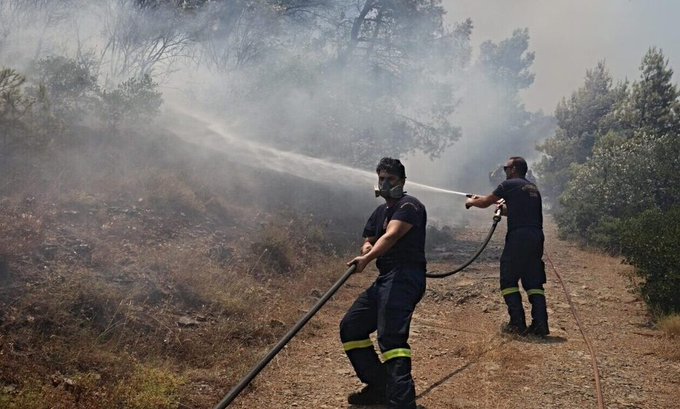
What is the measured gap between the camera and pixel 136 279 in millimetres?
5789

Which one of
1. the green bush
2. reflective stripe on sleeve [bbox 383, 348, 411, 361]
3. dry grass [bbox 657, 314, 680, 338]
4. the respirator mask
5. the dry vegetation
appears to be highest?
the respirator mask

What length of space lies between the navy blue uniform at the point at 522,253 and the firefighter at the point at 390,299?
7.74 feet

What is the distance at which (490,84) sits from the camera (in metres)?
47.4

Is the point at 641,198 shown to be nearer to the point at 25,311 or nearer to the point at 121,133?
the point at 121,133

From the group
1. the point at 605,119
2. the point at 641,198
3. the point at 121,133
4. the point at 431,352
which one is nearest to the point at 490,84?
the point at 605,119

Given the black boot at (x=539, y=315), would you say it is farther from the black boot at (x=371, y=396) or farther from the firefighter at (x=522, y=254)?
the black boot at (x=371, y=396)

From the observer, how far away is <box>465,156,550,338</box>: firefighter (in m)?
5.77

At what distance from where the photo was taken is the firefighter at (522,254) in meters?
5.77

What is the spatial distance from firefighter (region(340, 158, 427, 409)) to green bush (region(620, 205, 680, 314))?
4.14 meters

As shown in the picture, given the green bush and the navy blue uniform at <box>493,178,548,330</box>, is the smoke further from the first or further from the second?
the navy blue uniform at <box>493,178,548,330</box>

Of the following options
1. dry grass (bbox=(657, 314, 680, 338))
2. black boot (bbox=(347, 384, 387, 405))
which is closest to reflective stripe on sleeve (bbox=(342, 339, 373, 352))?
black boot (bbox=(347, 384, 387, 405))

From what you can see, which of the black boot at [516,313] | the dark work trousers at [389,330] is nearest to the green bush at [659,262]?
the black boot at [516,313]

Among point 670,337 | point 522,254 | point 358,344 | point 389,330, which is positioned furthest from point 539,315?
point 389,330

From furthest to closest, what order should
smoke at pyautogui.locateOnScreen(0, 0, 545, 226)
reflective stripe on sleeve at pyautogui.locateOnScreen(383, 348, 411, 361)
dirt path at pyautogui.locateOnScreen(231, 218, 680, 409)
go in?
1. smoke at pyautogui.locateOnScreen(0, 0, 545, 226)
2. dirt path at pyautogui.locateOnScreen(231, 218, 680, 409)
3. reflective stripe on sleeve at pyautogui.locateOnScreen(383, 348, 411, 361)
